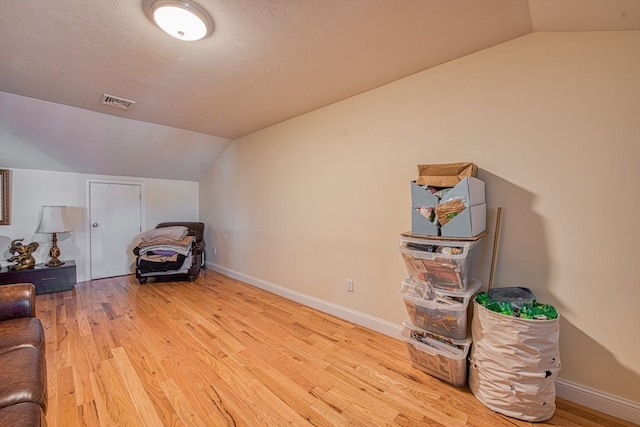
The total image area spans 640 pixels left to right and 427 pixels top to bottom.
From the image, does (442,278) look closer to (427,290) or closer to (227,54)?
(427,290)

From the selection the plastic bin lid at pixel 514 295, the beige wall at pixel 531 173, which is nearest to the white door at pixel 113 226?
the beige wall at pixel 531 173

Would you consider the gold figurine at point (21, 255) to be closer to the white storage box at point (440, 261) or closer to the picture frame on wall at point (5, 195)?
the picture frame on wall at point (5, 195)

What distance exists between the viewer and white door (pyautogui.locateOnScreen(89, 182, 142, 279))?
13.6ft

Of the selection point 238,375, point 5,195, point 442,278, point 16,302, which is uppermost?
point 5,195

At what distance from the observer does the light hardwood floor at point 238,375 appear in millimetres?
1487

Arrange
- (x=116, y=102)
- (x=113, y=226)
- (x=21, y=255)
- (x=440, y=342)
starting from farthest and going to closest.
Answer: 1. (x=113, y=226)
2. (x=21, y=255)
3. (x=116, y=102)
4. (x=440, y=342)

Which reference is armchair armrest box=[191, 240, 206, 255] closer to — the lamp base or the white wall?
A: the white wall

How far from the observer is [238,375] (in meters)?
1.85

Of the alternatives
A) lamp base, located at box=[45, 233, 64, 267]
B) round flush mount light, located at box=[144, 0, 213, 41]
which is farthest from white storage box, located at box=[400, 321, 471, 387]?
lamp base, located at box=[45, 233, 64, 267]

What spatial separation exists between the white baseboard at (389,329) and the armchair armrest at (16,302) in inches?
88.4

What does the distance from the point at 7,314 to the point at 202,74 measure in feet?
6.90

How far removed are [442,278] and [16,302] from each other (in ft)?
8.84

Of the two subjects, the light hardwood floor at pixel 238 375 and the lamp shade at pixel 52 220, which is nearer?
the light hardwood floor at pixel 238 375

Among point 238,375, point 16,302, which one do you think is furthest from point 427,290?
point 16,302
